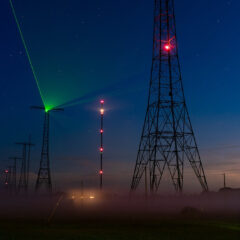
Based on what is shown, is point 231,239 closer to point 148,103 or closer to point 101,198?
point 148,103

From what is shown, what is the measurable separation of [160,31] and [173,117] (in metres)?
13.2

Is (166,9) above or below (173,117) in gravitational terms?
above

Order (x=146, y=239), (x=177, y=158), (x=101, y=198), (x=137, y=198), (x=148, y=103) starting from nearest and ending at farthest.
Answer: (x=146, y=239), (x=177, y=158), (x=148, y=103), (x=137, y=198), (x=101, y=198)

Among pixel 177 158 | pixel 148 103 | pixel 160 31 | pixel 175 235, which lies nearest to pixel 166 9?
pixel 160 31

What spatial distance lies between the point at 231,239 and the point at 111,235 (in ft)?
24.4

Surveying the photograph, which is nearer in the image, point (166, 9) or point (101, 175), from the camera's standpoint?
point (166, 9)

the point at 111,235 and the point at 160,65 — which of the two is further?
the point at 160,65

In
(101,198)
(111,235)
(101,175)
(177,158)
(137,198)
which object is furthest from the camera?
(101,198)

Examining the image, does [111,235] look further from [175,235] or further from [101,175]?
[101,175]

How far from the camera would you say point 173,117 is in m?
52.6

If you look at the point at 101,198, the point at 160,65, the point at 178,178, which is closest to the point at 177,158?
the point at 178,178

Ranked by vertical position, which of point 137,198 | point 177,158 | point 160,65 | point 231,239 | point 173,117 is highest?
point 160,65

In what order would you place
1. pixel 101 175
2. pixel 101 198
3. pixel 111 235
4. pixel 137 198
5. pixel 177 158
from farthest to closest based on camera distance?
pixel 101 198, pixel 101 175, pixel 137 198, pixel 177 158, pixel 111 235

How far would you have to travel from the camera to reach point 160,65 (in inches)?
2196
